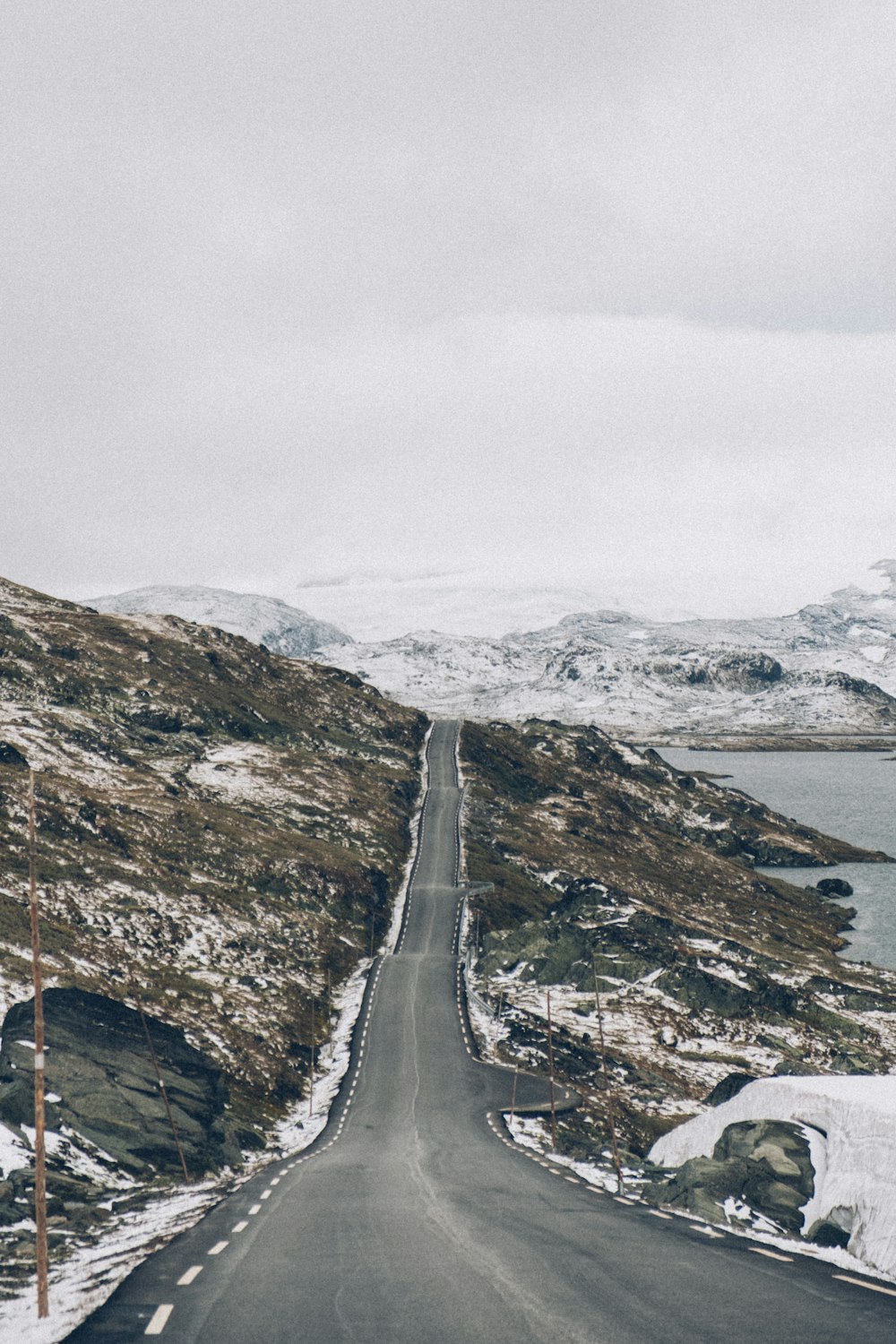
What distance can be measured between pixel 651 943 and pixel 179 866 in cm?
4330

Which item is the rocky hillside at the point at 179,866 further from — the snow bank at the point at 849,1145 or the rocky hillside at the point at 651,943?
the snow bank at the point at 849,1145

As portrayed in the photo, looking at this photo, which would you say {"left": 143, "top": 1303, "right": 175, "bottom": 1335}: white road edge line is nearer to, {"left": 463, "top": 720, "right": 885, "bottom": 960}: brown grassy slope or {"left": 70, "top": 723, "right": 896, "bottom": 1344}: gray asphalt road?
{"left": 70, "top": 723, "right": 896, "bottom": 1344}: gray asphalt road

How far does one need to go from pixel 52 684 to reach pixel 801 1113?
12321 cm

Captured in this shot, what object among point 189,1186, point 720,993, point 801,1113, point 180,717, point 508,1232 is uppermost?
point 180,717

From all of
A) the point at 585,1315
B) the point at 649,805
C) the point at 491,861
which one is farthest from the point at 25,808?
the point at 649,805

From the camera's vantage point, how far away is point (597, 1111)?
45.2 metres

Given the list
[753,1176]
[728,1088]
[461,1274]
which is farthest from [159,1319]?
[728,1088]

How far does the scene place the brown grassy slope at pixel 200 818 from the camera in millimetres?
52094

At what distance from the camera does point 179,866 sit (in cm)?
7444

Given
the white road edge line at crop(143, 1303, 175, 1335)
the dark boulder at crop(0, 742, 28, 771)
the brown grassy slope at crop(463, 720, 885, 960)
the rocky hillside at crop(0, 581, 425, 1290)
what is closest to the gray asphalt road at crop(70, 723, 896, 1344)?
the white road edge line at crop(143, 1303, 175, 1335)

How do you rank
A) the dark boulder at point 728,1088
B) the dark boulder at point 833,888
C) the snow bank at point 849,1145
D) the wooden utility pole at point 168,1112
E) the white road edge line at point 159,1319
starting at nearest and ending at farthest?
the white road edge line at point 159,1319
the snow bank at point 849,1145
the wooden utility pole at point 168,1112
the dark boulder at point 728,1088
the dark boulder at point 833,888

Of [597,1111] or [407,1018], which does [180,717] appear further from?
[597,1111]

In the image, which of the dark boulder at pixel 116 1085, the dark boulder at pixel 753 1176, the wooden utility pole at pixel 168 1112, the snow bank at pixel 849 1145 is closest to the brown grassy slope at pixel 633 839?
the dark boulder at pixel 116 1085

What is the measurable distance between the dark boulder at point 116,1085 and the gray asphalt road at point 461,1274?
4.30 meters
